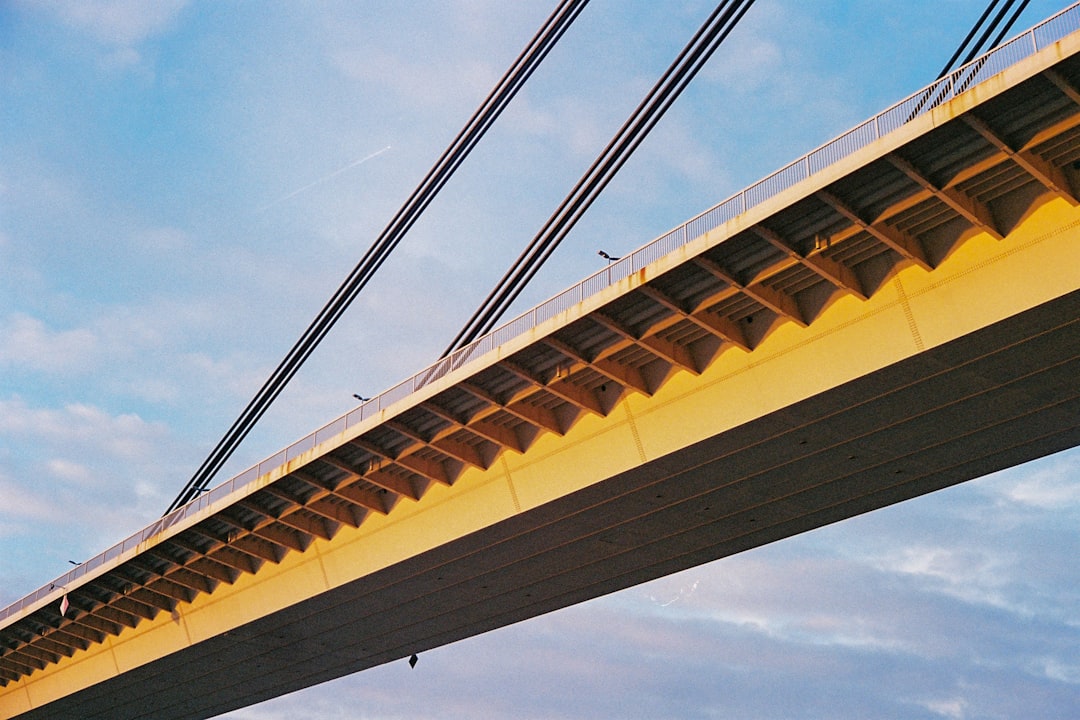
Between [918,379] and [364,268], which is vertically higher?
[364,268]

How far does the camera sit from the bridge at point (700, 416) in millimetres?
22875

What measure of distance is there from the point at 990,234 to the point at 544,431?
1362 centimetres

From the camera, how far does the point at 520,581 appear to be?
128 ft

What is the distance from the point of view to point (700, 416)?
1126 inches

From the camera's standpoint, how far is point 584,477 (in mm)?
31281

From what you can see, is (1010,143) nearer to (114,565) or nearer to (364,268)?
(364,268)

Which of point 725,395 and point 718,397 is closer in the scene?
point 725,395

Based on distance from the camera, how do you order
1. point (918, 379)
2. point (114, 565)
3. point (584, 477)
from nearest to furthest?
1. point (918, 379)
2. point (584, 477)
3. point (114, 565)

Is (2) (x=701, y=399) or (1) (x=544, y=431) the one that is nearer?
(2) (x=701, y=399)

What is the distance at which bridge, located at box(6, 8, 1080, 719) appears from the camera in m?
22.9

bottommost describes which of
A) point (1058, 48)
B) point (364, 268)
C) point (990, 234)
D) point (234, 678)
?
point (234, 678)

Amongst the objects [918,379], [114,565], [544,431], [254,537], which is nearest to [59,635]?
[114,565]

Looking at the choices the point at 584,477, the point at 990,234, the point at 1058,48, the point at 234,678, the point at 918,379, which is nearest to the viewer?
the point at 1058,48

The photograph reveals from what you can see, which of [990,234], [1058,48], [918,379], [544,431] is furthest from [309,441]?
[1058,48]
